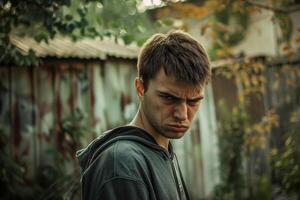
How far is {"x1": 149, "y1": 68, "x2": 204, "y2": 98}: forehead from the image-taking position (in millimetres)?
2111

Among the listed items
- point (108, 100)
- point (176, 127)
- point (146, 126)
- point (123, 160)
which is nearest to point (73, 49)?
point (108, 100)

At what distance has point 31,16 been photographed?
3.78 metres

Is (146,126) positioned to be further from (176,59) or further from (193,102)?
(176,59)

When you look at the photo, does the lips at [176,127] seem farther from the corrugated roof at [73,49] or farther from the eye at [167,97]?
the corrugated roof at [73,49]

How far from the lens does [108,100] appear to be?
617 cm

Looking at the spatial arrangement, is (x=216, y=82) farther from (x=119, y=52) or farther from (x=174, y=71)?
(x=174, y=71)

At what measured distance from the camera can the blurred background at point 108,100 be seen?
4.20m

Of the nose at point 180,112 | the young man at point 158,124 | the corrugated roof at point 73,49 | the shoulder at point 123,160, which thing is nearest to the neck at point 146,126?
the young man at point 158,124

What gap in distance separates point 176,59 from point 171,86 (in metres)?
0.14

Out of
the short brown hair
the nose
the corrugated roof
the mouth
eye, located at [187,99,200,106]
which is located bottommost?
the mouth

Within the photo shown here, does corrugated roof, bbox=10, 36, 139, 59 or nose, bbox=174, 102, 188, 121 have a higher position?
corrugated roof, bbox=10, 36, 139, 59

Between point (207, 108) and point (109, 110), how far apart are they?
2.09m

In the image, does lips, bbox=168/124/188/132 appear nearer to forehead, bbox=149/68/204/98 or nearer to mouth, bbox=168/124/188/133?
mouth, bbox=168/124/188/133

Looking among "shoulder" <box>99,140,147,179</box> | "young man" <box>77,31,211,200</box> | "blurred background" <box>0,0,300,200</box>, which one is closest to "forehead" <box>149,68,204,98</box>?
"young man" <box>77,31,211,200</box>
